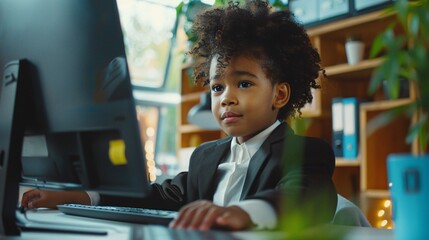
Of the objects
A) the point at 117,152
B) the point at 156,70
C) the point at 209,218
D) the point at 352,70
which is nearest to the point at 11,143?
the point at 117,152

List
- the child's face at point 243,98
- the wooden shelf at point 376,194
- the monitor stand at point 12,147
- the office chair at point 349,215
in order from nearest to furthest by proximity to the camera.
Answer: the monitor stand at point 12,147 < the office chair at point 349,215 < the child's face at point 243,98 < the wooden shelf at point 376,194

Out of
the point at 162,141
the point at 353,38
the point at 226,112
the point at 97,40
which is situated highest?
the point at 353,38

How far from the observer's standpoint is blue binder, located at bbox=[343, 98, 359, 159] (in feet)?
8.93

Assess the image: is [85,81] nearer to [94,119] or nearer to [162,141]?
[94,119]

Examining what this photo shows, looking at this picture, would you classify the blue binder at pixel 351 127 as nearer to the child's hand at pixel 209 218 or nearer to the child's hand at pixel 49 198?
the child's hand at pixel 49 198

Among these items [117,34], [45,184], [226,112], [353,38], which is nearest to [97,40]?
[117,34]

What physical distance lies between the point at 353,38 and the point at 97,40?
2.31m

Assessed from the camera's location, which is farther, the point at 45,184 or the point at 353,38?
the point at 353,38

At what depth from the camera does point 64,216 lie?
3.63 feet

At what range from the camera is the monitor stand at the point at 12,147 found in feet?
2.79

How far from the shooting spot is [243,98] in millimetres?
1189

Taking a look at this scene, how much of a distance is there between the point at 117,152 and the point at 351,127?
2183mm

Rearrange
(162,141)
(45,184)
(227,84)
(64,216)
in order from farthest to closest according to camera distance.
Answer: (162,141), (227,84), (64,216), (45,184)

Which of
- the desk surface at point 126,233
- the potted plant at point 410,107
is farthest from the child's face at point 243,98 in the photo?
the potted plant at point 410,107
